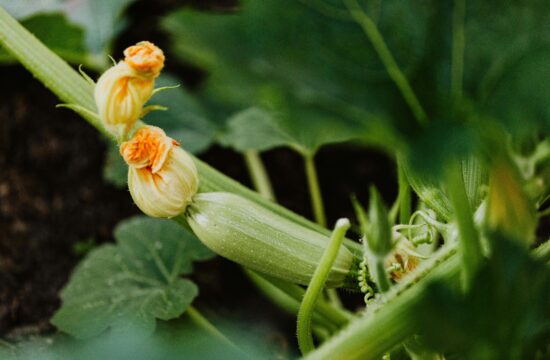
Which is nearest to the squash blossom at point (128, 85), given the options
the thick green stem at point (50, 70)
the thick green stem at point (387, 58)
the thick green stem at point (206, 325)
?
the thick green stem at point (50, 70)

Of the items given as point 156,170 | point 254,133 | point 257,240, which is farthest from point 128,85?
point 254,133

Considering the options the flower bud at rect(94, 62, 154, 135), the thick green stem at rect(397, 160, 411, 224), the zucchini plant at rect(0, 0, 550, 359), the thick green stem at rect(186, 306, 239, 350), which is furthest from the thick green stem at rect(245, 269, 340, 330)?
the flower bud at rect(94, 62, 154, 135)

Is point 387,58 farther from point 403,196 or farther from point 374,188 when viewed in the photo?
point 403,196

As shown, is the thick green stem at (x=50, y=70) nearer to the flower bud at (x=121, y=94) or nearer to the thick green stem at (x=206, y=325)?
the flower bud at (x=121, y=94)

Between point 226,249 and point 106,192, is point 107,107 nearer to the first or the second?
point 226,249

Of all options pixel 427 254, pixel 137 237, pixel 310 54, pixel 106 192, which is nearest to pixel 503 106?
pixel 310 54
